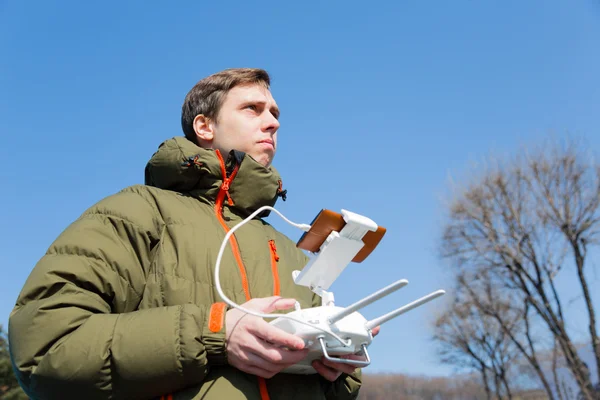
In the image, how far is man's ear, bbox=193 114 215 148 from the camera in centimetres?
218

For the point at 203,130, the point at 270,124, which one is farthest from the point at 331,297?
the point at 203,130

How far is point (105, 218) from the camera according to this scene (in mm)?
1502

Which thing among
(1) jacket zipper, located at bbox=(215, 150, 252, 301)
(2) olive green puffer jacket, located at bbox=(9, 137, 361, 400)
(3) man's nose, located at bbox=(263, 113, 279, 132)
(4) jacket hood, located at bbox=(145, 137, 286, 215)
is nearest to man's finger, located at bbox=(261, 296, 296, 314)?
(2) olive green puffer jacket, located at bbox=(9, 137, 361, 400)

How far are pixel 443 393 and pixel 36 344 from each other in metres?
28.8

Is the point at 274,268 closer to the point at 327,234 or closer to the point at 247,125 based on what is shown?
the point at 327,234

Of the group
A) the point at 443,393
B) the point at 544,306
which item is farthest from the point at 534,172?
the point at 443,393

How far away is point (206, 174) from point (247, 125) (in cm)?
35

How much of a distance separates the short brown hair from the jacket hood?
1.25 feet

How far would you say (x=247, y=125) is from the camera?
6.78ft

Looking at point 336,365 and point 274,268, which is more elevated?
point 274,268

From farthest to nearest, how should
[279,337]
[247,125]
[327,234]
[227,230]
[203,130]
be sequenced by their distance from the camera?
[203,130] < [247,125] < [227,230] < [327,234] < [279,337]

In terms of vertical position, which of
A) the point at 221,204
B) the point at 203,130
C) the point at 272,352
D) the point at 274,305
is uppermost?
the point at 203,130

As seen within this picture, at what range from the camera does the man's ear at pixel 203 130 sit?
218cm

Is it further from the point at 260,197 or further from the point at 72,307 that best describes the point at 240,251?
the point at 72,307
